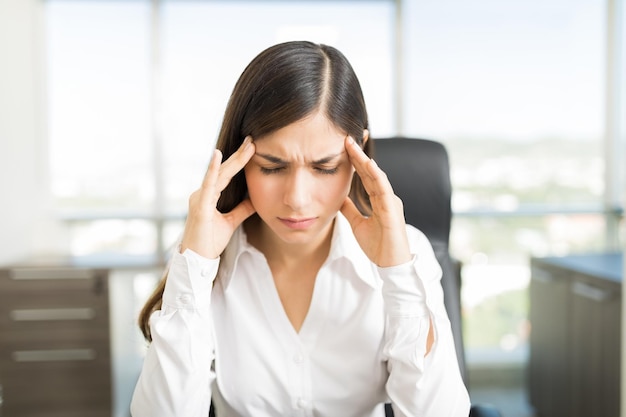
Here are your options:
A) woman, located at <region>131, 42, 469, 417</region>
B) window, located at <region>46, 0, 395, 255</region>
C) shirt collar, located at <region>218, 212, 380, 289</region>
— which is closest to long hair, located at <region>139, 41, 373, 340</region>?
woman, located at <region>131, 42, 469, 417</region>

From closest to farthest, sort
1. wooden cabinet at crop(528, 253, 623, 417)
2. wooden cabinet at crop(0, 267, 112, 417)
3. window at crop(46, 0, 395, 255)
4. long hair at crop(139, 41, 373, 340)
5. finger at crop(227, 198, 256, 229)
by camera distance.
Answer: long hair at crop(139, 41, 373, 340), finger at crop(227, 198, 256, 229), wooden cabinet at crop(528, 253, 623, 417), wooden cabinet at crop(0, 267, 112, 417), window at crop(46, 0, 395, 255)

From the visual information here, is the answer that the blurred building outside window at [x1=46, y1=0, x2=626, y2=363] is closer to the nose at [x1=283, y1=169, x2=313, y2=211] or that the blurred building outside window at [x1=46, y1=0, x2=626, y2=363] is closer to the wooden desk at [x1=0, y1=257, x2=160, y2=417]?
the wooden desk at [x1=0, y1=257, x2=160, y2=417]

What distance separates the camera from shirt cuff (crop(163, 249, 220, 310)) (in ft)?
3.85

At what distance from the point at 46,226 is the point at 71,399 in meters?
1.14

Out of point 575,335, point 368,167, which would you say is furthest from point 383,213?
point 575,335

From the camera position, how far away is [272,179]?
1194mm

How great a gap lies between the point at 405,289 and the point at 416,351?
A: 125mm

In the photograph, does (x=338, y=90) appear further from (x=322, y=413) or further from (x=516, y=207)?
(x=516, y=207)

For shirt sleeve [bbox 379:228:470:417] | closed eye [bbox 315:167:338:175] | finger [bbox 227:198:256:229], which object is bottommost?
shirt sleeve [bbox 379:228:470:417]

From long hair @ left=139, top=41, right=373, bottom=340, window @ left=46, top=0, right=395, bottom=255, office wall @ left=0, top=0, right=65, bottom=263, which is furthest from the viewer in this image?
window @ left=46, top=0, right=395, bottom=255

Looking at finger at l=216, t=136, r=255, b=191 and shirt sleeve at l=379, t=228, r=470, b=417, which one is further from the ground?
finger at l=216, t=136, r=255, b=191

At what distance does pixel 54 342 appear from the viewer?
2775mm

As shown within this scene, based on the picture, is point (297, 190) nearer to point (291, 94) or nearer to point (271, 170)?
point (271, 170)

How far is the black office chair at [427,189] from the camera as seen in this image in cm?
150
